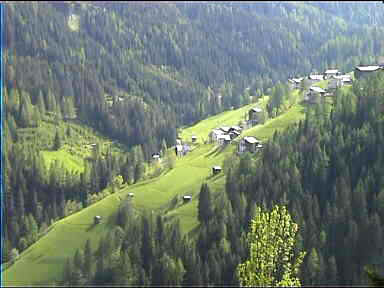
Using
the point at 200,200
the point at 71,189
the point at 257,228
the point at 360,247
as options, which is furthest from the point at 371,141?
the point at 71,189

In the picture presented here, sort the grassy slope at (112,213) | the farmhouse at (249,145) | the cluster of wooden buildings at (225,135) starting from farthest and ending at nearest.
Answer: the cluster of wooden buildings at (225,135)
the farmhouse at (249,145)
the grassy slope at (112,213)

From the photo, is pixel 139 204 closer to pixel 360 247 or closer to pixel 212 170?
pixel 212 170

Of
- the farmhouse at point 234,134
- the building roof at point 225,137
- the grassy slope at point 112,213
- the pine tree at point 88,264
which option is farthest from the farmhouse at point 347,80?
the pine tree at point 88,264

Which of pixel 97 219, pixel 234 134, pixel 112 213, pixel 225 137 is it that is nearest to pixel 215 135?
pixel 225 137

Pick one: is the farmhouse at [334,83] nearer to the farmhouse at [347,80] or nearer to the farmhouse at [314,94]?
the farmhouse at [347,80]

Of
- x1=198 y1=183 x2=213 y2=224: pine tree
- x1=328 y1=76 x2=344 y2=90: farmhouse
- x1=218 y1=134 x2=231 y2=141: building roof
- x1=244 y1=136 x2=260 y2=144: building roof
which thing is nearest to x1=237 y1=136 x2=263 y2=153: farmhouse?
x1=244 y1=136 x2=260 y2=144: building roof
